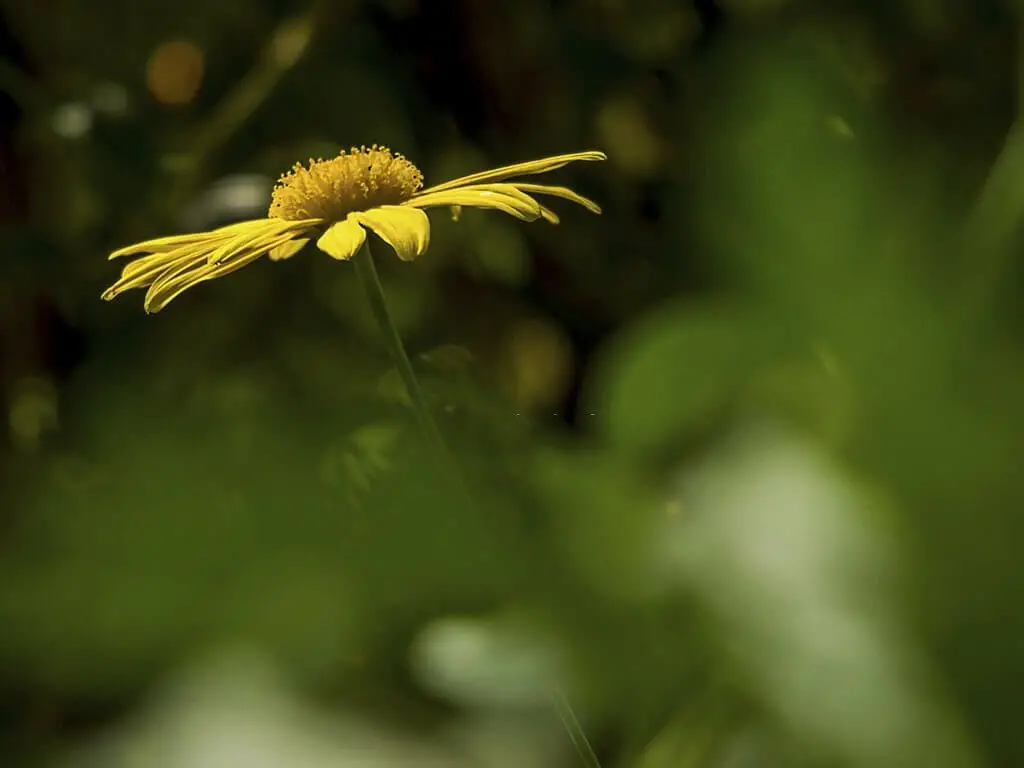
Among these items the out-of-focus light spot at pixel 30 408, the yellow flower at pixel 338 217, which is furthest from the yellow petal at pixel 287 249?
the out-of-focus light spot at pixel 30 408

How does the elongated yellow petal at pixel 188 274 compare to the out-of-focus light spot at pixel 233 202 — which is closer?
the elongated yellow petal at pixel 188 274

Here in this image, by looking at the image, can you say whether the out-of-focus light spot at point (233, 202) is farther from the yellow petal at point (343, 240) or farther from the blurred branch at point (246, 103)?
the yellow petal at point (343, 240)

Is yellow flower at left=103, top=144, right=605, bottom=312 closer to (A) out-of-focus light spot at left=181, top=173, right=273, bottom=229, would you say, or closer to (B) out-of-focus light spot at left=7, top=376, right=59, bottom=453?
(A) out-of-focus light spot at left=181, top=173, right=273, bottom=229

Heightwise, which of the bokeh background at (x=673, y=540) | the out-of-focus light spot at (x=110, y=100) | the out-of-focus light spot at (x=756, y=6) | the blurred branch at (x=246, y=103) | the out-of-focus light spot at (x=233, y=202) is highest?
the out-of-focus light spot at (x=110, y=100)

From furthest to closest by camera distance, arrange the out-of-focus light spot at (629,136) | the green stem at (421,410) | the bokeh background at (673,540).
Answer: the out-of-focus light spot at (629,136) < the green stem at (421,410) < the bokeh background at (673,540)

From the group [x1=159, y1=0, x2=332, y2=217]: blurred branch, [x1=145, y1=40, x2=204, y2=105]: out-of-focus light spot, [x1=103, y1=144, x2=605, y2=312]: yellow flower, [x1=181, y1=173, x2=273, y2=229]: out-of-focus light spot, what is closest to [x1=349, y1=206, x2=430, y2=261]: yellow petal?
[x1=103, y1=144, x2=605, y2=312]: yellow flower

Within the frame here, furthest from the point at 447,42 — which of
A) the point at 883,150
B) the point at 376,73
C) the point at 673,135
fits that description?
the point at 883,150

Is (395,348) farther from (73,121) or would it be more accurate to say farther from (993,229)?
(73,121)

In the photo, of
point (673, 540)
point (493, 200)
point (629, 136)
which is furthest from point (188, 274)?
point (629, 136)
